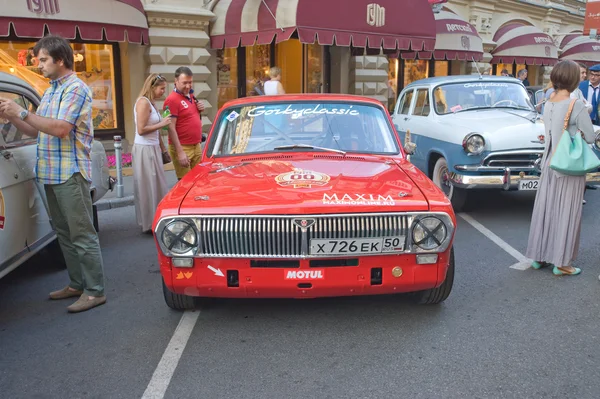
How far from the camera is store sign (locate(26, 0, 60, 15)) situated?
29.5ft

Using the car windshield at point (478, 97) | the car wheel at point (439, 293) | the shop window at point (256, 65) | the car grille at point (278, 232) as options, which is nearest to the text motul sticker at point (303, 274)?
the car grille at point (278, 232)

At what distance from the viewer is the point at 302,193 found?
3412mm

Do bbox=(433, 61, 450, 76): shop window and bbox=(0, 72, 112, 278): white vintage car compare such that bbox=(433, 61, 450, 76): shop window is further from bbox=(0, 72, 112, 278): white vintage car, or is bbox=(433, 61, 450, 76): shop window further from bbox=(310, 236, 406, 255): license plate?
bbox=(310, 236, 406, 255): license plate

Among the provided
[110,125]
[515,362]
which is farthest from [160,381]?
[110,125]

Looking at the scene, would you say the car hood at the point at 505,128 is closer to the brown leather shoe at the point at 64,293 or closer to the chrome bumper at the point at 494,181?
the chrome bumper at the point at 494,181

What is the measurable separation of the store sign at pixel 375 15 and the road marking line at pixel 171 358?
938cm

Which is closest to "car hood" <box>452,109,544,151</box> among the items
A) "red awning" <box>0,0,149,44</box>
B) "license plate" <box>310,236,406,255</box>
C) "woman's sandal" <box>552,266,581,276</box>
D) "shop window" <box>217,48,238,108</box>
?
"woman's sandal" <box>552,266,581,276</box>

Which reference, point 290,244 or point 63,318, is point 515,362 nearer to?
point 290,244

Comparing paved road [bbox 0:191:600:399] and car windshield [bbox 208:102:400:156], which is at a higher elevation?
car windshield [bbox 208:102:400:156]

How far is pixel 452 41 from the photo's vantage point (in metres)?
15.7

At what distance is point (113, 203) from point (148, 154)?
7.01ft

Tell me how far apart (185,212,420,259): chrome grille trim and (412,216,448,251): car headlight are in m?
0.10

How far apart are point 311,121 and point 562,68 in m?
2.06

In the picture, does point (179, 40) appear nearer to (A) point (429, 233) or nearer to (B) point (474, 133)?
(B) point (474, 133)
